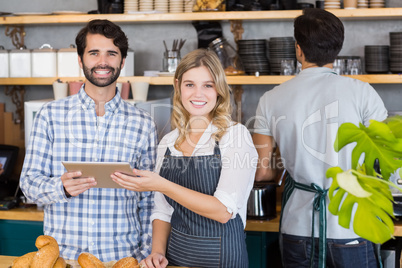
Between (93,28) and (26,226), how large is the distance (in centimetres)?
132

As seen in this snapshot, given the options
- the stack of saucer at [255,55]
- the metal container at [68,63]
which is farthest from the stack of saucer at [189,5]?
the metal container at [68,63]

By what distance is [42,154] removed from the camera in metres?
2.08

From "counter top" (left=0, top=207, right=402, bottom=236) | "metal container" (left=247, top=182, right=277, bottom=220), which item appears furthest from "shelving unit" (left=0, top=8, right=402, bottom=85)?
"counter top" (left=0, top=207, right=402, bottom=236)

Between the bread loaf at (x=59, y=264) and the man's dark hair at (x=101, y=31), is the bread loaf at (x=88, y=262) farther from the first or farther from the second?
the man's dark hair at (x=101, y=31)

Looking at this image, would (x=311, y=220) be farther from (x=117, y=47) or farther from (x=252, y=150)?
(x=117, y=47)

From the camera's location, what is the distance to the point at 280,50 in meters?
3.05

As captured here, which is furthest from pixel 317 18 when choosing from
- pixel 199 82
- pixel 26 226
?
pixel 26 226

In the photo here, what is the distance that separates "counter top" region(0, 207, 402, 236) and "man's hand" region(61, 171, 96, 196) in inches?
40.9

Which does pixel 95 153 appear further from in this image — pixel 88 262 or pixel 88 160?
pixel 88 262

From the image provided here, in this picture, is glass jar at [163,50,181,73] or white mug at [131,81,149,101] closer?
white mug at [131,81,149,101]

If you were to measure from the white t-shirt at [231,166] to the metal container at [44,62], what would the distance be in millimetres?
1552

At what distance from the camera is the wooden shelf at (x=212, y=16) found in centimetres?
295

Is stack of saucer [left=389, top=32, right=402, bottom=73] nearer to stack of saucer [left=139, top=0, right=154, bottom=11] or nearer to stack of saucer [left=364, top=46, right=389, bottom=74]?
stack of saucer [left=364, top=46, right=389, bottom=74]

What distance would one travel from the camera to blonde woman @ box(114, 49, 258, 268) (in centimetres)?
173
